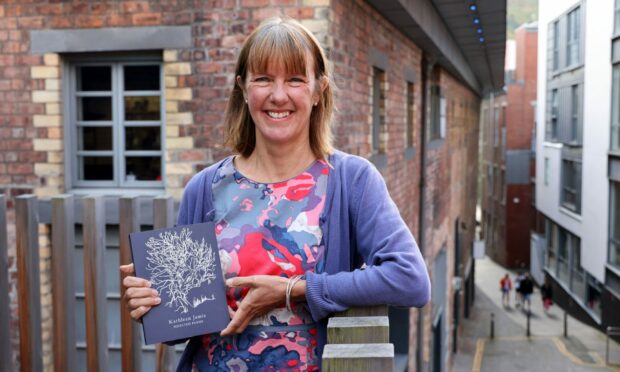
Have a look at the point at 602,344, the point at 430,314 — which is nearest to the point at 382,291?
the point at 430,314

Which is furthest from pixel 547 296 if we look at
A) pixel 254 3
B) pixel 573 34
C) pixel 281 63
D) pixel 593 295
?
pixel 281 63

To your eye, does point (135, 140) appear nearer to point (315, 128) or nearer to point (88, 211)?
point (88, 211)

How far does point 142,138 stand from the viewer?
5.56 m

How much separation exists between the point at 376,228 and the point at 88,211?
5.39 feet

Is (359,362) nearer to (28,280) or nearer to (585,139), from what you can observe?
(28,280)

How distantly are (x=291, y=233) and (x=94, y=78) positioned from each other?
13.7 feet

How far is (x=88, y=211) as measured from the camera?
119 inches

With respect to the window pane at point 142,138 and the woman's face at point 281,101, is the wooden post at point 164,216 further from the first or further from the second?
the window pane at point 142,138

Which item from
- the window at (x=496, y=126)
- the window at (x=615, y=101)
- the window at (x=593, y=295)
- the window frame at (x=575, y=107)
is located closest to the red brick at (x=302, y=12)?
the window at (x=615, y=101)

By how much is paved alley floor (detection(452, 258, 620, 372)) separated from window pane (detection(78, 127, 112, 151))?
14.1m

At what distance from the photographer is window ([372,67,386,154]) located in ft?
24.8

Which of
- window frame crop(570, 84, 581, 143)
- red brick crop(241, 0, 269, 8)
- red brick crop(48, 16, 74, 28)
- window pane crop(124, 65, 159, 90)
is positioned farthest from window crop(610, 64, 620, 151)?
red brick crop(48, 16, 74, 28)

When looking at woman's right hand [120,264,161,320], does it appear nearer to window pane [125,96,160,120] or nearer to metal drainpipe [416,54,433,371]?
window pane [125,96,160,120]

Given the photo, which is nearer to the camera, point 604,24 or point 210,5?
point 210,5
